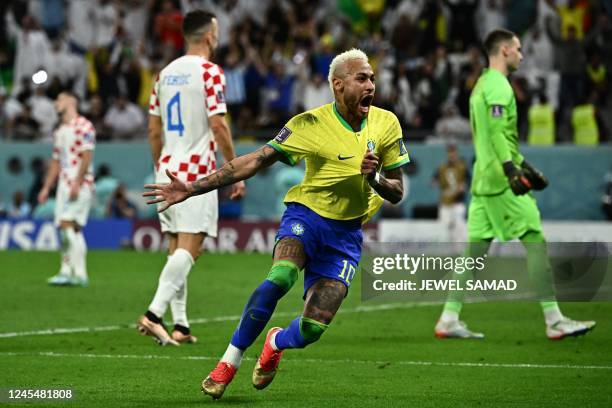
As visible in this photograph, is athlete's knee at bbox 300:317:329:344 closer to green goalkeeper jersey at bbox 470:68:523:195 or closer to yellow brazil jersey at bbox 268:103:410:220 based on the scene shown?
yellow brazil jersey at bbox 268:103:410:220

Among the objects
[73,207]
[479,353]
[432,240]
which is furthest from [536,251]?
[432,240]

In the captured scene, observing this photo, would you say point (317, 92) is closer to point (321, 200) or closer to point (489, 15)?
point (489, 15)

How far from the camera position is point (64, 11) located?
30.3 m

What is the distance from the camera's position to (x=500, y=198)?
Answer: 1241cm

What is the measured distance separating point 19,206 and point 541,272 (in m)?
16.5

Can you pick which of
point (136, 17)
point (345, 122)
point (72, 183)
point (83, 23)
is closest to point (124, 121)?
point (83, 23)

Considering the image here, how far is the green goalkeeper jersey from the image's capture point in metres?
12.2

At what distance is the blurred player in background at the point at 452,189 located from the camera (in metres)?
24.8

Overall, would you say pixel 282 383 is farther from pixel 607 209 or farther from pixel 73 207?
pixel 607 209

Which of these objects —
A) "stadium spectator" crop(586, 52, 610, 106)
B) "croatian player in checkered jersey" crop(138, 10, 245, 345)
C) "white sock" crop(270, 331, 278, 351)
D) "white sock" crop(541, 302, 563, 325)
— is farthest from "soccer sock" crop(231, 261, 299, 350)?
"stadium spectator" crop(586, 52, 610, 106)

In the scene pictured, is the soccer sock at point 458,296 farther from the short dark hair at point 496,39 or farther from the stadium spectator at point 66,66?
the stadium spectator at point 66,66

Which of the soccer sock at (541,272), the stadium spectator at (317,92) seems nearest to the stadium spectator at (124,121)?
the stadium spectator at (317,92)

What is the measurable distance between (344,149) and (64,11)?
22.7 meters

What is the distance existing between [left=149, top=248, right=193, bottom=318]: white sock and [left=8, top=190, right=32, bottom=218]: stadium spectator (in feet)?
51.4
